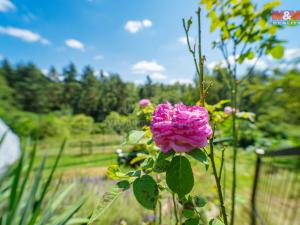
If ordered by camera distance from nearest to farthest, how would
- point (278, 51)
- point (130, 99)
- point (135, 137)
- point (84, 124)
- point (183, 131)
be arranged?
point (183, 131), point (135, 137), point (278, 51), point (130, 99), point (84, 124)

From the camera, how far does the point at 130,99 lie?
59.7 inches

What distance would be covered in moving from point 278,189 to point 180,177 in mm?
1462

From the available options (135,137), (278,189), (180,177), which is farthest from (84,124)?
(180,177)

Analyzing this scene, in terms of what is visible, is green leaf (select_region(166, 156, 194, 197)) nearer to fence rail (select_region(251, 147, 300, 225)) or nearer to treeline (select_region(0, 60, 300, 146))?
treeline (select_region(0, 60, 300, 146))

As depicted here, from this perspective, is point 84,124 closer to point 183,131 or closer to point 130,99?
point 130,99

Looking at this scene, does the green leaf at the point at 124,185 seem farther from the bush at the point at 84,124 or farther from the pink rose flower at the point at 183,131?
the bush at the point at 84,124

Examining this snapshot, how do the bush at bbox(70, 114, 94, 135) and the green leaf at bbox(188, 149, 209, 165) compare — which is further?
the bush at bbox(70, 114, 94, 135)

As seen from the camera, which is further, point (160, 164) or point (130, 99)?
point (130, 99)

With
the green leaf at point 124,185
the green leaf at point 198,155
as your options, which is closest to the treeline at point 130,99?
the green leaf at point 198,155

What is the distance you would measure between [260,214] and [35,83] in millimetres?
34149

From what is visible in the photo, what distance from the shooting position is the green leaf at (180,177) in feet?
1.59

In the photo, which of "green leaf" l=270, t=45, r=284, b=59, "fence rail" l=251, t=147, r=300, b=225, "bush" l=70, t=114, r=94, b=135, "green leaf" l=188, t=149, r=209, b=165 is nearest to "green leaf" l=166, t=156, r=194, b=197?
"green leaf" l=188, t=149, r=209, b=165

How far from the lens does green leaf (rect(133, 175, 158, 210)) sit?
514mm

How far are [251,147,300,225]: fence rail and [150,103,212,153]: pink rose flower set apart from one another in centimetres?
58
